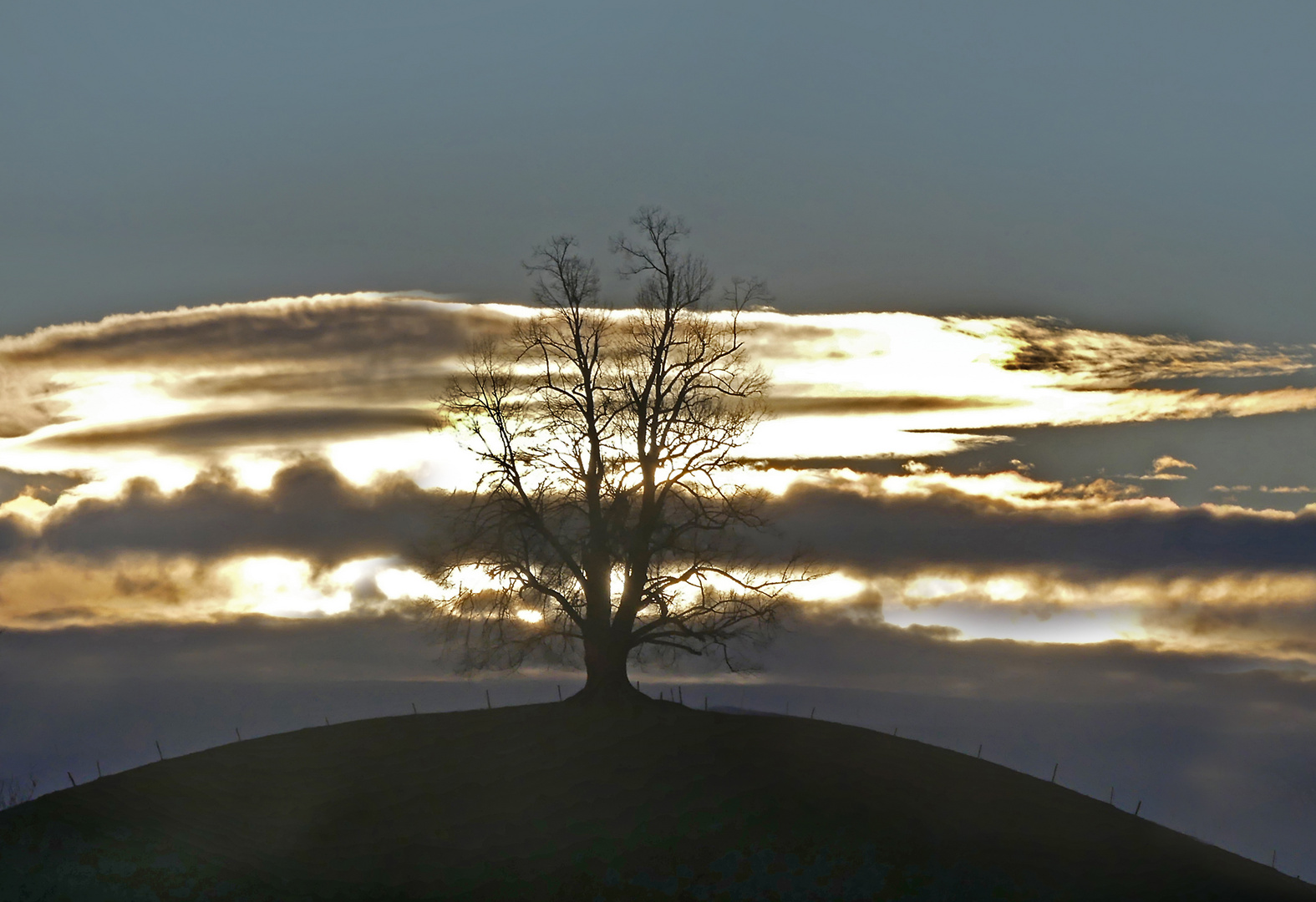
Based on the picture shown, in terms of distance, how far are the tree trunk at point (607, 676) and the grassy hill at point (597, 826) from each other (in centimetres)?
63

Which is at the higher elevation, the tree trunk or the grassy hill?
the tree trunk

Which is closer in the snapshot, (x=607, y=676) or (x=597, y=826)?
(x=597, y=826)

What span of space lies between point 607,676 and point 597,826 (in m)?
6.38

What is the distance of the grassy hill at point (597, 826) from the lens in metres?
27.5

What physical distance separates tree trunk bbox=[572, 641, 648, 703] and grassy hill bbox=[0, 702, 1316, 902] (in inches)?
24.9

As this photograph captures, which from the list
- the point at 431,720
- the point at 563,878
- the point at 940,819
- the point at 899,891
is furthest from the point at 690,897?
the point at 431,720

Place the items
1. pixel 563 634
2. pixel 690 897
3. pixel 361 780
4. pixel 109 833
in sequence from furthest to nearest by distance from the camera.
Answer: pixel 563 634 < pixel 361 780 < pixel 109 833 < pixel 690 897

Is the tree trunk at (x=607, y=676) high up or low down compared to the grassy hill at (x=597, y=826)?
up

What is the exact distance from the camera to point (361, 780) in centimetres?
3262

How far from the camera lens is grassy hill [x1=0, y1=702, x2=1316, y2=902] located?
90.2 ft

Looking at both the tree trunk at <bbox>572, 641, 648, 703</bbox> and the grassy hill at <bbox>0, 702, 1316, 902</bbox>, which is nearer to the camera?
the grassy hill at <bbox>0, 702, 1316, 902</bbox>

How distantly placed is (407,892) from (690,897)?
627 cm

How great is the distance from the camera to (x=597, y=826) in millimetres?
29281

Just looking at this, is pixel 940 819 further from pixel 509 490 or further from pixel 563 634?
pixel 509 490
